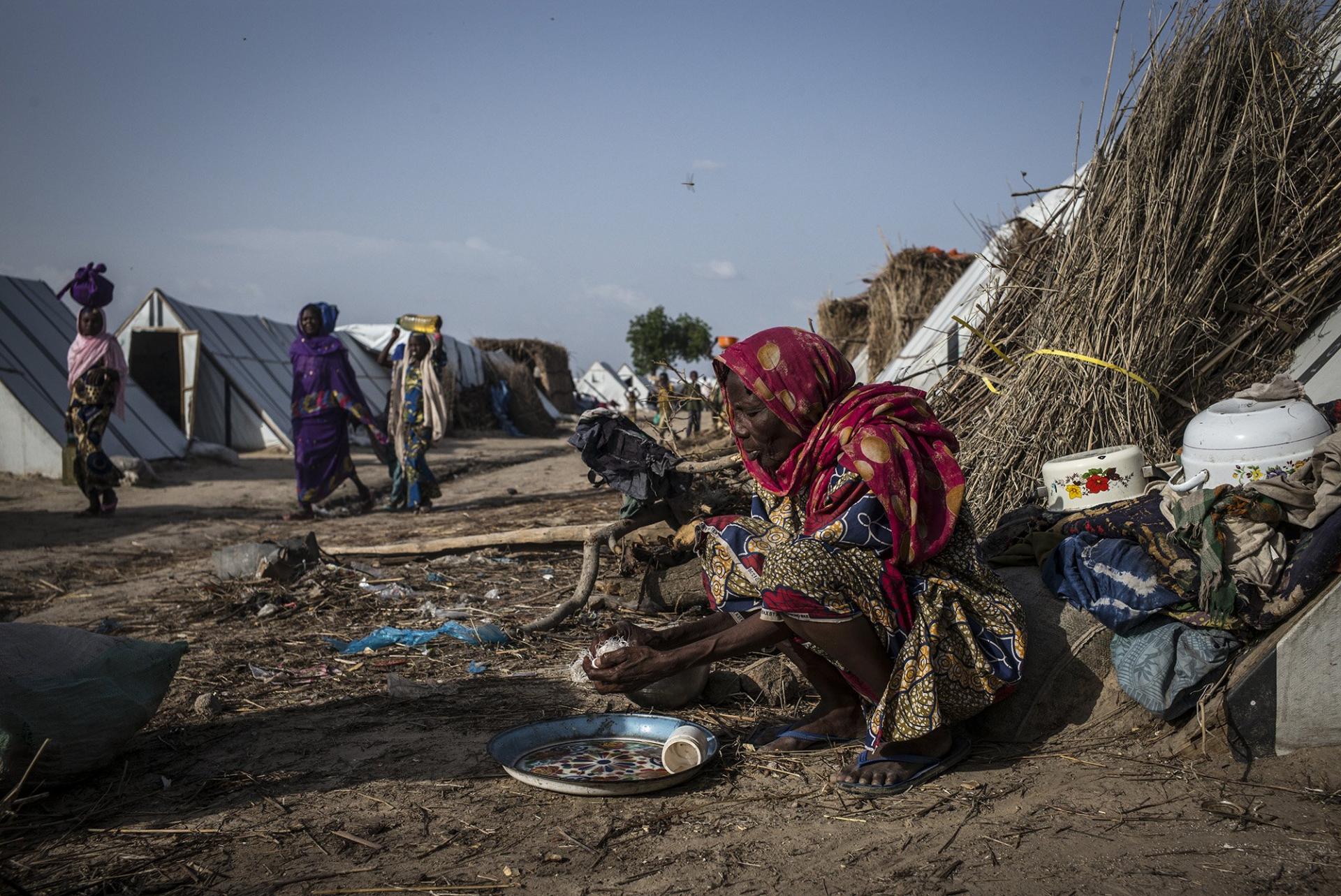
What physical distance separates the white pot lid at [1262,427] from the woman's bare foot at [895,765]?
1.14 m

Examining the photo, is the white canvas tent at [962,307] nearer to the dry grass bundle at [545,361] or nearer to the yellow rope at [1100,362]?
the yellow rope at [1100,362]

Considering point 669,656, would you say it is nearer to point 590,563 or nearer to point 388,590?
point 590,563

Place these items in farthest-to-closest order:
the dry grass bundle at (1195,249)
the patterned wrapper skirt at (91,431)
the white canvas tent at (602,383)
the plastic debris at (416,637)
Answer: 1. the white canvas tent at (602,383)
2. the patterned wrapper skirt at (91,431)
3. the plastic debris at (416,637)
4. the dry grass bundle at (1195,249)

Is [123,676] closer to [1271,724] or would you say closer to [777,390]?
[777,390]

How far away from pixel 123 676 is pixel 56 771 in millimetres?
273

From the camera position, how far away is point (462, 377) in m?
21.8

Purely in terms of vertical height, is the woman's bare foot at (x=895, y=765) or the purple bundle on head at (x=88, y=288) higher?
the purple bundle on head at (x=88, y=288)

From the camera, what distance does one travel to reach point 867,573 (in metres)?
2.27

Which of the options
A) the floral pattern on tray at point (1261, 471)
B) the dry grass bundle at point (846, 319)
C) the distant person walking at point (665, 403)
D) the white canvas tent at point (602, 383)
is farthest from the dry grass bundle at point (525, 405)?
the floral pattern on tray at point (1261, 471)

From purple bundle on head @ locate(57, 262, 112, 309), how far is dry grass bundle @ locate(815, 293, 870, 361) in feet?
27.0

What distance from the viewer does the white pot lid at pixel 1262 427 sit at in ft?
8.34

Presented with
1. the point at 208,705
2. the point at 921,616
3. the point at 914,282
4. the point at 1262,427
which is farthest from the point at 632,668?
the point at 914,282

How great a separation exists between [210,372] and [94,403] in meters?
6.57

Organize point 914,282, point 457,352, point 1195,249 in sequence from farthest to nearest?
point 457,352, point 914,282, point 1195,249
